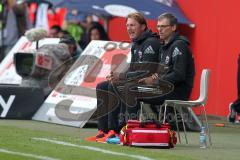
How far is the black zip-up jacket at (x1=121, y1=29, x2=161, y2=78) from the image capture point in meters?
13.7

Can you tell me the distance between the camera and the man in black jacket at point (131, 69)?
13.6 m

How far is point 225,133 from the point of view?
1609 cm

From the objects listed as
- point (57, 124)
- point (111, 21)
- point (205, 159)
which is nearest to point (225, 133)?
point (57, 124)

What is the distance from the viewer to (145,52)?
541 inches

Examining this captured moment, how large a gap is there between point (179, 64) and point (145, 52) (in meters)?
0.67

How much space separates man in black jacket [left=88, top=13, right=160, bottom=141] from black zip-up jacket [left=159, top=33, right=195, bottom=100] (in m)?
0.23

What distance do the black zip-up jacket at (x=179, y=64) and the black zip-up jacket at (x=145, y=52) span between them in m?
0.16

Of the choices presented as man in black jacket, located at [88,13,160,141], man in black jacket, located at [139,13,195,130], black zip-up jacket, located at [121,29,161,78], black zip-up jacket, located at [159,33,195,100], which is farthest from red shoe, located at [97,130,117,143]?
black zip-up jacket, located at [159,33,195,100]

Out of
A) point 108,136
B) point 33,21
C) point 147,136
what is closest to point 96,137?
point 108,136

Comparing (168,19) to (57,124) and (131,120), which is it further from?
(57,124)

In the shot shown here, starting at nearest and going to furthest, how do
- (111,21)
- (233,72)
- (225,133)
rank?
(225,133), (233,72), (111,21)

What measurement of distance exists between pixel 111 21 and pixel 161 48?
11.6 meters

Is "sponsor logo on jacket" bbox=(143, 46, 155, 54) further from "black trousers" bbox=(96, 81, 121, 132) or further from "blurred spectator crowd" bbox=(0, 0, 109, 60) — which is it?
"blurred spectator crowd" bbox=(0, 0, 109, 60)

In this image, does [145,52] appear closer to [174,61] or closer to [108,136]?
[174,61]
